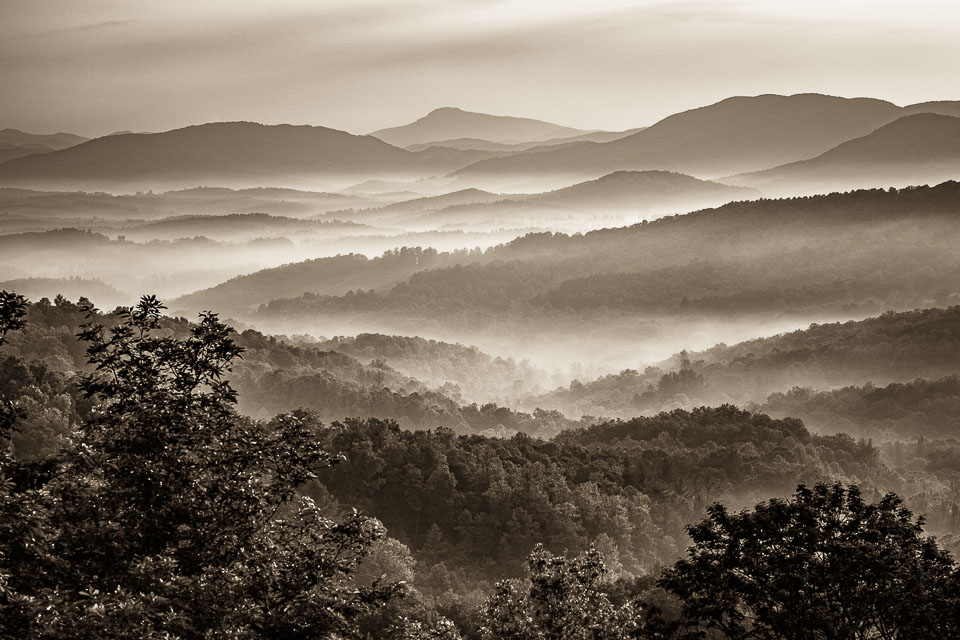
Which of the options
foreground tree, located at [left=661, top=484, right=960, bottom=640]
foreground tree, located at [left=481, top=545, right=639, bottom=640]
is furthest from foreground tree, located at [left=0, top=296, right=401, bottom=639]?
foreground tree, located at [left=661, top=484, right=960, bottom=640]

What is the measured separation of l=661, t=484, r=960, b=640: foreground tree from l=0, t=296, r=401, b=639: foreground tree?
289 inches

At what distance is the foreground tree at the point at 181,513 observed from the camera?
17.7m

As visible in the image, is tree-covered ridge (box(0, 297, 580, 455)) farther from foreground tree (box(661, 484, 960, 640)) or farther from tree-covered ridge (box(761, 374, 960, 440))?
foreground tree (box(661, 484, 960, 640))

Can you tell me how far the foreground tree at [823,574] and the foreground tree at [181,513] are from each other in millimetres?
7351

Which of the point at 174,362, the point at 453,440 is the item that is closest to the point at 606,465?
the point at 453,440

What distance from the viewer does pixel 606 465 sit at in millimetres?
97500

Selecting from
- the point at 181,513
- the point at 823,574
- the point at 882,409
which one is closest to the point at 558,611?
the point at 823,574

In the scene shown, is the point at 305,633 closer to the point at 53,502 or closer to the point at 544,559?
the point at 53,502

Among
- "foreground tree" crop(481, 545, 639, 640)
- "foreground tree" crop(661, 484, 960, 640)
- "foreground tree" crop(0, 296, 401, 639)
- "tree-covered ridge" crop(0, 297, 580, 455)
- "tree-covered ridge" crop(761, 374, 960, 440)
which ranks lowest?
"tree-covered ridge" crop(761, 374, 960, 440)

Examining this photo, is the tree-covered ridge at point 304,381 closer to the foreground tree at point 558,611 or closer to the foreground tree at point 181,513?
the foreground tree at point 558,611

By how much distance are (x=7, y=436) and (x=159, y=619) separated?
18.0 feet

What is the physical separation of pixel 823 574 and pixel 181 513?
1300cm

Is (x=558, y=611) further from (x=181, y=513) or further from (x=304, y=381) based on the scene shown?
(x=304, y=381)

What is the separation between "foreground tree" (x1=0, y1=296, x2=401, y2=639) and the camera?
695 inches
